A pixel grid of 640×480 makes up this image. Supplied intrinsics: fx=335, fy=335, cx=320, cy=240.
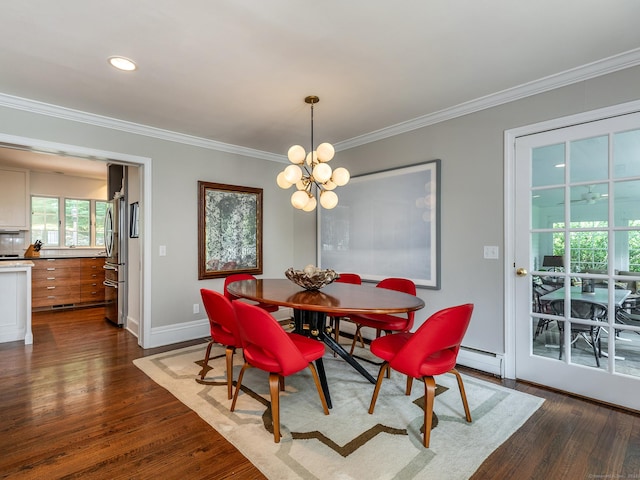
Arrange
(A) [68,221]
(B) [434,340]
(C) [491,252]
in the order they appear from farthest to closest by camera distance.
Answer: (A) [68,221] < (C) [491,252] < (B) [434,340]

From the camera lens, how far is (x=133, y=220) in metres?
4.32

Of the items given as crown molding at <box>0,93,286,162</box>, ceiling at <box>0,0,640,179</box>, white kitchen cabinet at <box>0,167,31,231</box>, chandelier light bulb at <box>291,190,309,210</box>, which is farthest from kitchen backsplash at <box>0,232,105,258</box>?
chandelier light bulb at <box>291,190,309,210</box>

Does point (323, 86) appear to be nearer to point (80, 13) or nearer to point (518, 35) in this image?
point (518, 35)

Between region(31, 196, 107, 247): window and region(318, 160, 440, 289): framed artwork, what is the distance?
500cm

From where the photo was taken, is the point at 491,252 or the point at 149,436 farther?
the point at 491,252

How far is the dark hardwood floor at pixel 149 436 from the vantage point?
5.59 ft

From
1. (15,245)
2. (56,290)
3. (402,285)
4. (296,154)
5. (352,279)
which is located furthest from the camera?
(15,245)

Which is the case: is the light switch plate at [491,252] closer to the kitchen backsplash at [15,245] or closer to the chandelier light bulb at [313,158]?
the chandelier light bulb at [313,158]

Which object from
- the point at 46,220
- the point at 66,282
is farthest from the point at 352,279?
the point at 46,220

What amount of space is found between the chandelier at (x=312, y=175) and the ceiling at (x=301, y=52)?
51 centimetres

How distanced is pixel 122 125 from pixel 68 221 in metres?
4.26

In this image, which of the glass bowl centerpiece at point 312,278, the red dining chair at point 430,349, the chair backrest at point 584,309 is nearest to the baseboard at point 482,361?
the chair backrest at point 584,309

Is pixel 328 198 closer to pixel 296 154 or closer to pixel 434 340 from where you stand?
pixel 296 154

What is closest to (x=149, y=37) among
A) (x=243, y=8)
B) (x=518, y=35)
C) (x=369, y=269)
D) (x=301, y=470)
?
(x=243, y=8)
